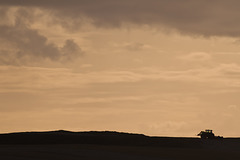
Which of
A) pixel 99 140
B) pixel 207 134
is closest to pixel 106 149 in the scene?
pixel 99 140

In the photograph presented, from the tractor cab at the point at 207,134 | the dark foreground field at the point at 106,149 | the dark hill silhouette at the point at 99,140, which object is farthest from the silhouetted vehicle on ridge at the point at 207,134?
the dark hill silhouette at the point at 99,140

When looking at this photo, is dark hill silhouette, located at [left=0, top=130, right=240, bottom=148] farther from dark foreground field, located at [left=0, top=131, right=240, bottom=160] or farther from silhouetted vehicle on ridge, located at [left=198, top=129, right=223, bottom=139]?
silhouetted vehicle on ridge, located at [left=198, top=129, right=223, bottom=139]

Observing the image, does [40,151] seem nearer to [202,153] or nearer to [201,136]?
[202,153]

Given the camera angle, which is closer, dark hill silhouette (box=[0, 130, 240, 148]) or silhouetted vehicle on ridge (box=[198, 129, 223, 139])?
dark hill silhouette (box=[0, 130, 240, 148])

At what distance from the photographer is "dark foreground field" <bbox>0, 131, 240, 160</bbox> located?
67375 mm

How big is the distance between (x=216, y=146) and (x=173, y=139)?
488 inches

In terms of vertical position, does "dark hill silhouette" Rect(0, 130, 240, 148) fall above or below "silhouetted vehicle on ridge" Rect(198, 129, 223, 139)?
below

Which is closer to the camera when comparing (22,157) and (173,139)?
(22,157)

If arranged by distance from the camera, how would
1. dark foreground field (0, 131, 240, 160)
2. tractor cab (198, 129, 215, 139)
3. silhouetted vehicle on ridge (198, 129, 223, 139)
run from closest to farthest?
dark foreground field (0, 131, 240, 160) < silhouetted vehicle on ridge (198, 129, 223, 139) < tractor cab (198, 129, 215, 139)

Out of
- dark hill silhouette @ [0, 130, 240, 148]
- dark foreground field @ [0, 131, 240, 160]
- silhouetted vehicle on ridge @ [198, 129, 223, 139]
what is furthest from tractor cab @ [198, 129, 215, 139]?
dark hill silhouette @ [0, 130, 240, 148]

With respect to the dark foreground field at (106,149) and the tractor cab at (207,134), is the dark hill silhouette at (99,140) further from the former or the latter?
the tractor cab at (207,134)

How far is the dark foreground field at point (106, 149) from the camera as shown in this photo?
67.4m

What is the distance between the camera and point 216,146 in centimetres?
10562

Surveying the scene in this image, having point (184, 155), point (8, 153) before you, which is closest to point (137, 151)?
point (184, 155)
